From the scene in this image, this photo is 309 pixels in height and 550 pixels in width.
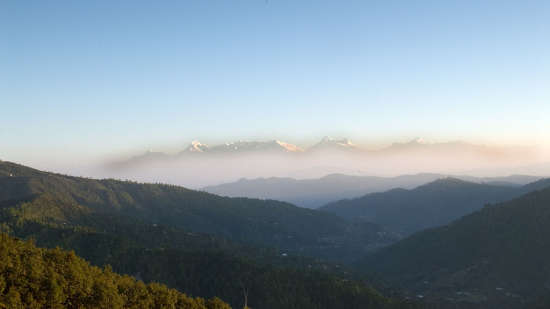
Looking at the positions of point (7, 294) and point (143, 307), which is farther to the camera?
point (143, 307)

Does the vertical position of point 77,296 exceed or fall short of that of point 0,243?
it falls short

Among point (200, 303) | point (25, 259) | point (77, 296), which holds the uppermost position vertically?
point (25, 259)

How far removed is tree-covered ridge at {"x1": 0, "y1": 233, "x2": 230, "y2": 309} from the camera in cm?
9988

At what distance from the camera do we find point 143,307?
4742 inches

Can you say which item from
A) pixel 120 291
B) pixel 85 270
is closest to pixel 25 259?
pixel 85 270

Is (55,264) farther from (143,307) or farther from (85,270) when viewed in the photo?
(143,307)

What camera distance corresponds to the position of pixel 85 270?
431 feet

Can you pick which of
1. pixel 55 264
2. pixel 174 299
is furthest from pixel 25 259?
pixel 174 299

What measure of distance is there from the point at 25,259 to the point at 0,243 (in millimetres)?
11565

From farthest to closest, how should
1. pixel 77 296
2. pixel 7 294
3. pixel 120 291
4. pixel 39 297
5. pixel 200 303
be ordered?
pixel 200 303
pixel 120 291
pixel 77 296
pixel 39 297
pixel 7 294

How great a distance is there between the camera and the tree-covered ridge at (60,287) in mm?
99875

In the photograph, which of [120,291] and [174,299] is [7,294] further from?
[174,299]

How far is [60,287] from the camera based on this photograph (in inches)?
4146

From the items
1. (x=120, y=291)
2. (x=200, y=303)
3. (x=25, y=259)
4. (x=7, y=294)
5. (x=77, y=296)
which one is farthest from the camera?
(x=200, y=303)
